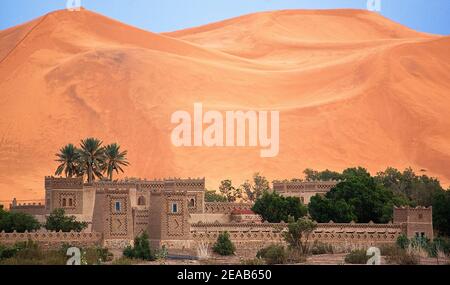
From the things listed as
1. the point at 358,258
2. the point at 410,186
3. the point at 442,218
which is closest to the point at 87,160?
the point at 442,218

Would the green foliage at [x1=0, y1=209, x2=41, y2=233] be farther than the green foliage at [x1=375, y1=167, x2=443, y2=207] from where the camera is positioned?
No

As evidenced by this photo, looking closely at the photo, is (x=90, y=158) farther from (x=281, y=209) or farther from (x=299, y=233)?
(x=299, y=233)

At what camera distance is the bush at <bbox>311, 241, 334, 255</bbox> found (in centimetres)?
5690

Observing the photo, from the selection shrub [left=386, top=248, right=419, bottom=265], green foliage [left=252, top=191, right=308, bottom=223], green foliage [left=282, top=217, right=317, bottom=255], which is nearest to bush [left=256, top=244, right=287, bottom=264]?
shrub [left=386, top=248, right=419, bottom=265]

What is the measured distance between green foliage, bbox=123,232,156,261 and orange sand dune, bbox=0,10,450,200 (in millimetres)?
56265

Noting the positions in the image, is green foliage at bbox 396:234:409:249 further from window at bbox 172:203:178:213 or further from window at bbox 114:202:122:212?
window at bbox 114:202:122:212

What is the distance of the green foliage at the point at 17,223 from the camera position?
62.2 meters

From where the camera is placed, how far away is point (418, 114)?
141250mm

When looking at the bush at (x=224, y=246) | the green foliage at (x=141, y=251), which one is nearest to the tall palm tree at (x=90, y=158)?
the bush at (x=224, y=246)

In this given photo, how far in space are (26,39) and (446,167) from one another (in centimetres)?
6033

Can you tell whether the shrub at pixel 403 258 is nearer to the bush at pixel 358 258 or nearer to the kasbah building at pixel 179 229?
the bush at pixel 358 258

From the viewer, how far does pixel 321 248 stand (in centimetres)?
5750

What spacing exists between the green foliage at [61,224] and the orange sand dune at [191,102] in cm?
4522
